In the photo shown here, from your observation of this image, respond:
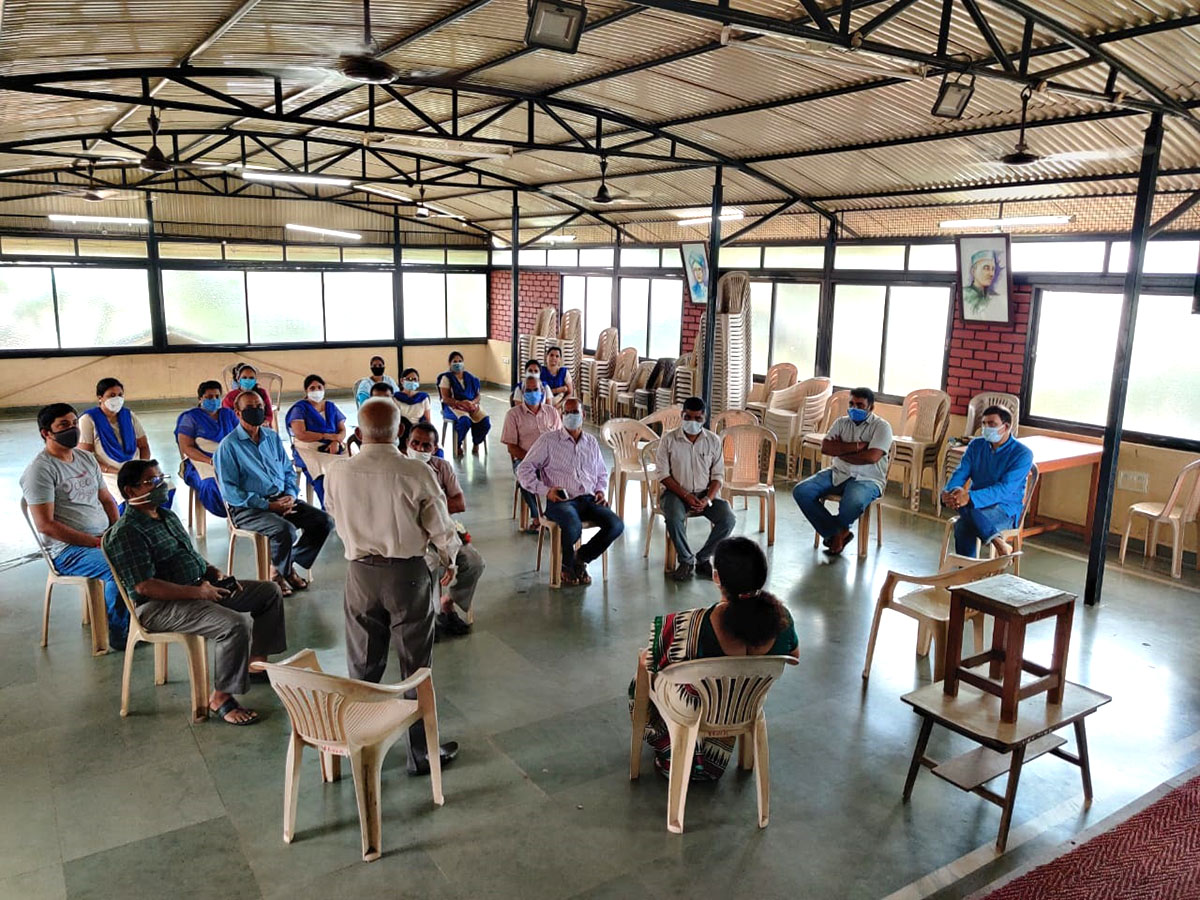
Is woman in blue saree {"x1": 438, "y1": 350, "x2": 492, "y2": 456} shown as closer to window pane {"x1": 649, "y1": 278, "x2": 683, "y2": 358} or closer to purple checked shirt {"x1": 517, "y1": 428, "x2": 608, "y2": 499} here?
purple checked shirt {"x1": 517, "y1": 428, "x2": 608, "y2": 499}

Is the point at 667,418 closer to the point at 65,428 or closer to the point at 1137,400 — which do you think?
the point at 1137,400

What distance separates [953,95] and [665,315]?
8.34 metres

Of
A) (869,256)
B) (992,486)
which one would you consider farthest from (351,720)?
(869,256)

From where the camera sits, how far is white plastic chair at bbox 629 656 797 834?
3.08m

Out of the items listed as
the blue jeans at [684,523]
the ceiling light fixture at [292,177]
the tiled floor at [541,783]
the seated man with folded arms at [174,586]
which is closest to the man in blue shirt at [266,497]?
the tiled floor at [541,783]

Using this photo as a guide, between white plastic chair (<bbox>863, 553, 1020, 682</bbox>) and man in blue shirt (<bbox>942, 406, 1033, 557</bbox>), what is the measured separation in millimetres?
1064

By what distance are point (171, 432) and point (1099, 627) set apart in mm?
11064

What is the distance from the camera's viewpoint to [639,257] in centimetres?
1352

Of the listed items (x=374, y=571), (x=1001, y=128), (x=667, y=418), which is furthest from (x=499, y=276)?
(x=374, y=571)

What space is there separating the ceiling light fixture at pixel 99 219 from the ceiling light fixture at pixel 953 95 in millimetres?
13014

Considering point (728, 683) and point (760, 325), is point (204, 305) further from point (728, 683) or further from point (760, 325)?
point (728, 683)

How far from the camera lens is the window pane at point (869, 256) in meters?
9.37

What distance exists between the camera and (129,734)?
3896 millimetres

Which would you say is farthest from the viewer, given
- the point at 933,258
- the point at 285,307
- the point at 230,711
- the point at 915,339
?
the point at 285,307
